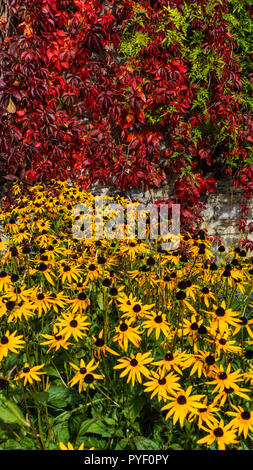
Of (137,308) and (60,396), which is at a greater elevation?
(137,308)

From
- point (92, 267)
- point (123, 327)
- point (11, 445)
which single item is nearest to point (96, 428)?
point (11, 445)

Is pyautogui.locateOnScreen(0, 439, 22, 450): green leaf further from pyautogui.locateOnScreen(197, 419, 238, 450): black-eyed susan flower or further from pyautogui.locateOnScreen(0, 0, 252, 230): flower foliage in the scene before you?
pyautogui.locateOnScreen(0, 0, 252, 230): flower foliage

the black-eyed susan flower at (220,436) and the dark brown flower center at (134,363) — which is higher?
the dark brown flower center at (134,363)

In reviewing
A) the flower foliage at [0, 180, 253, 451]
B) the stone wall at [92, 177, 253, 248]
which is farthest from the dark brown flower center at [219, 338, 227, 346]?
the stone wall at [92, 177, 253, 248]

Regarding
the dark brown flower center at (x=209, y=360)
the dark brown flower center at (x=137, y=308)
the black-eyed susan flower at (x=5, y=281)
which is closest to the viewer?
the dark brown flower center at (x=209, y=360)

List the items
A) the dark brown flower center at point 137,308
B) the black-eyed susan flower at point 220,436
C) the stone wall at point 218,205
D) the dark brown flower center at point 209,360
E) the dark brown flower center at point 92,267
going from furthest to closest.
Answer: the stone wall at point 218,205 < the dark brown flower center at point 92,267 < the dark brown flower center at point 137,308 < the dark brown flower center at point 209,360 < the black-eyed susan flower at point 220,436

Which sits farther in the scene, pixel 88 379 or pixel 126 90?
pixel 126 90

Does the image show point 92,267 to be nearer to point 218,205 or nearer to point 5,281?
point 5,281

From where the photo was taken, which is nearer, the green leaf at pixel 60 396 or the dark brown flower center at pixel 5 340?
the dark brown flower center at pixel 5 340

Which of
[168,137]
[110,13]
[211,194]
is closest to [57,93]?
[110,13]

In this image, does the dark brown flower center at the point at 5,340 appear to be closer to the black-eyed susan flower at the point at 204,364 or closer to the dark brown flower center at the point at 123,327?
the dark brown flower center at the point at 123,327

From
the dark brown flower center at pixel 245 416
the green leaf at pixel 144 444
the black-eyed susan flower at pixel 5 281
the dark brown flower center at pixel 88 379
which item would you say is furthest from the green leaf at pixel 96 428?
the black-eyed susan flower at pixel 5 281

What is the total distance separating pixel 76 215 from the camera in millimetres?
3252
